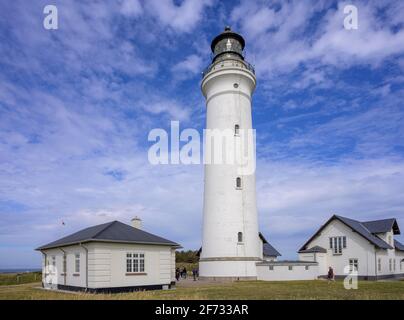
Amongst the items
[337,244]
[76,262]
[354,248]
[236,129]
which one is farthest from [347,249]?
[76,262]

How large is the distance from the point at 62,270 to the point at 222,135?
50.7ft

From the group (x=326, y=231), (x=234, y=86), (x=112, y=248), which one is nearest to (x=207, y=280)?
(x=112, y=248)

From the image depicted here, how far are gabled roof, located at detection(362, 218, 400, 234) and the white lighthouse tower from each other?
44.2ft

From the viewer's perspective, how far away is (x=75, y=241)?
21.8 metres

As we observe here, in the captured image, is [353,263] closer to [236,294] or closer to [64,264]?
[236,294]

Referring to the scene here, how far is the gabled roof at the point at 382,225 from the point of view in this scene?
35.7 m

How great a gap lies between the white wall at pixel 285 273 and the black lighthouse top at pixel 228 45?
1794cm

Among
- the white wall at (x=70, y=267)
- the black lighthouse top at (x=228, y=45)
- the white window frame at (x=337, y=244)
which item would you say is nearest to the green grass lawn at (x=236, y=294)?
the white wall at (x=70, y=267)

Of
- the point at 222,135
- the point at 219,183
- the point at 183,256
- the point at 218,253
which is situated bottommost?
the point at 183,256

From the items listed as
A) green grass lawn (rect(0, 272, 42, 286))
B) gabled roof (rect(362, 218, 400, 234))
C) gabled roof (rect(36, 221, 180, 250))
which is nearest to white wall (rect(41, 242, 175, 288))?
gabled roof (rect(36, 221, 180, 250))

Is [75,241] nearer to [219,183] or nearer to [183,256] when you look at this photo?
[219,183]

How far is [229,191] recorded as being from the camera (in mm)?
29500

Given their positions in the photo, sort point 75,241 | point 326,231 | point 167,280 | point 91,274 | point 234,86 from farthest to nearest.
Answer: point 326,231
point 234,86
point 167,280
point 75,241
point 91,274

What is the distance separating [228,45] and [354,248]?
2109 centimetres
